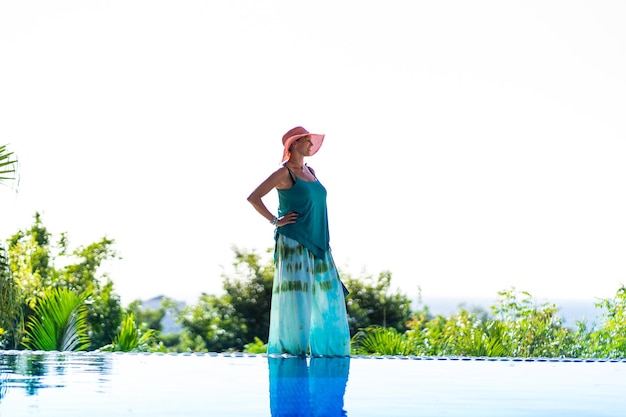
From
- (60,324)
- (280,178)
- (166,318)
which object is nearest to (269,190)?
(280,178)

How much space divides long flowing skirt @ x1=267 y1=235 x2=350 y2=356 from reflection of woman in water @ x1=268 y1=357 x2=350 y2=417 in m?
0.10

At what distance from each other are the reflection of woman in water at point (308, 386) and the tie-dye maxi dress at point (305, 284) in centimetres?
13

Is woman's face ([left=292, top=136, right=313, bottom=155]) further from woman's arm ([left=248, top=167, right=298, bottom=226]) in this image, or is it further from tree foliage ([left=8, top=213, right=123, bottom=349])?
tree foliage ([left=8, top=213, right=123, bottom=349])

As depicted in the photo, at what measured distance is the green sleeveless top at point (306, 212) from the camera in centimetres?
534

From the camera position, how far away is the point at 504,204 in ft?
115

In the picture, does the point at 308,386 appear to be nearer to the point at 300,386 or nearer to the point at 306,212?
the point at 300,386

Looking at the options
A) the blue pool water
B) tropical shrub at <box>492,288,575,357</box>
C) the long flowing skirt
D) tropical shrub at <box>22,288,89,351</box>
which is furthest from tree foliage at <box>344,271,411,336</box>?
the long flowing skirt

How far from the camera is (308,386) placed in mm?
4191

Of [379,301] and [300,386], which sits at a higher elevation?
[379,301]

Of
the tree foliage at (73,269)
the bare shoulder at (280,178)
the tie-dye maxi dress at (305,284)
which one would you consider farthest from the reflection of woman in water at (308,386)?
the tree foliage at (73,269)

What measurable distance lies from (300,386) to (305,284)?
1.23 m

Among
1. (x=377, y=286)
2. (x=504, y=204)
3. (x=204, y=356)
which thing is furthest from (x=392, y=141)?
(x=204, y=356)

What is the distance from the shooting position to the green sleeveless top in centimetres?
534

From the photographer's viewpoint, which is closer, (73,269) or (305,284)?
(305,284)
